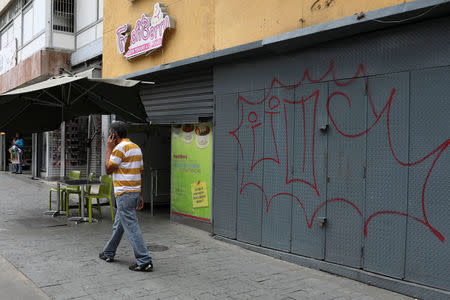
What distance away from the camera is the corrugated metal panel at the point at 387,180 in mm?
4703

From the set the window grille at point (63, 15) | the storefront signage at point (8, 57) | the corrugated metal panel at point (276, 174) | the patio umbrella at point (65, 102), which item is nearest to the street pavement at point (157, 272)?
the corrugated metal panel at point (276, 174)

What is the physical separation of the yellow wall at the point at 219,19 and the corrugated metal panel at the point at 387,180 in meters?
0.99

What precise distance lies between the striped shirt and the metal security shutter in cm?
238

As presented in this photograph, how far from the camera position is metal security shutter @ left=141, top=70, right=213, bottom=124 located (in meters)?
7.65

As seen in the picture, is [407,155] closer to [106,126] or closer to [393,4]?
[393,4]

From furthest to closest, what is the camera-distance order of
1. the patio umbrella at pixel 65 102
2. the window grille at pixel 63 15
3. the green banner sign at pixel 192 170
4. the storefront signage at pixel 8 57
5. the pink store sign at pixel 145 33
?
the storefront signage at pixel 8 57 < the window grille at pixel 63 15 < the pink store sign at pixel 145 33 < the green banner sign at pixel 192 170 < the patio umbrella at pixel 65 102

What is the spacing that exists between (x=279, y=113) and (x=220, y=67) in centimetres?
165

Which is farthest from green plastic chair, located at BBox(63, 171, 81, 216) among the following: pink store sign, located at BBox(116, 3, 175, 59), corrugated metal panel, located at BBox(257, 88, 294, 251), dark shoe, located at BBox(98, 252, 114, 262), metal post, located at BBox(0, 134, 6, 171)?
metal post, located at BBox(0, 134, 6, 171)

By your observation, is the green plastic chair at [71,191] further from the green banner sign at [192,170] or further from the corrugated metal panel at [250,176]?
the corrugated metal panel at [250,176]

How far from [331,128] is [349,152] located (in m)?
0.41

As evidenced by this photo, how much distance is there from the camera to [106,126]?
12.5 m

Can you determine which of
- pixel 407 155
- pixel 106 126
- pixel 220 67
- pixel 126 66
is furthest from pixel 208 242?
pixel 106 126

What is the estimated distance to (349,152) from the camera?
17.2ft

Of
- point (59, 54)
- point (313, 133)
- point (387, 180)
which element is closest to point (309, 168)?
point (313, 133)
